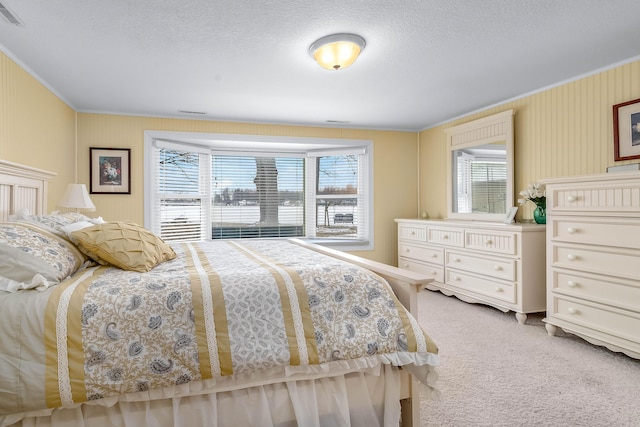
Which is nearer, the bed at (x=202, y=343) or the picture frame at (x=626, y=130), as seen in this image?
the bed at (x=202, y=343)

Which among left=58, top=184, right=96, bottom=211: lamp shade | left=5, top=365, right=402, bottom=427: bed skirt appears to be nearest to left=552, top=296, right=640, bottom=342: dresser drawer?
left=5, top=365, right=402, bottom=427: bed skirt

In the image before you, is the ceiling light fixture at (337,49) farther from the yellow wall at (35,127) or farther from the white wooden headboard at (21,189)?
the yellow wall at (35,127)

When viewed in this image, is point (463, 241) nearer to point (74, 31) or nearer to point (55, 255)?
point (55, 255)

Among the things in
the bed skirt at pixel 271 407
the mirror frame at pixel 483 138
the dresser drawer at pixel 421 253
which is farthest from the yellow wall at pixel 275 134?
the bed skirt at pixel 271 407

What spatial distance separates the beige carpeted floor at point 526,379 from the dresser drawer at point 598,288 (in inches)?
15.8

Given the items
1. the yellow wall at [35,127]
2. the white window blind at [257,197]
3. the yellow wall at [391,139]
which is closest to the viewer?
the yellow wall at [35,127]

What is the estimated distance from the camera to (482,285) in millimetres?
3605

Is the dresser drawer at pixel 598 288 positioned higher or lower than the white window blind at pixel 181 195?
lower

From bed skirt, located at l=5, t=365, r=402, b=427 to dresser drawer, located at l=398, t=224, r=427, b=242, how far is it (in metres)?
3.08

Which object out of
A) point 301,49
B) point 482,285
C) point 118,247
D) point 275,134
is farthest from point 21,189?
point 482,285

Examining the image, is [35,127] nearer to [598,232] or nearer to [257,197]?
[257,197]

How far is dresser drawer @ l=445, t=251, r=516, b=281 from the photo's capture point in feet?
10.8

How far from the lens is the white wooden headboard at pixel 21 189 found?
2254 millimetres

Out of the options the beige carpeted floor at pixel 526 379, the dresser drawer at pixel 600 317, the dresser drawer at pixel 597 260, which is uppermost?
the dresser drawer at pixel 597 260
